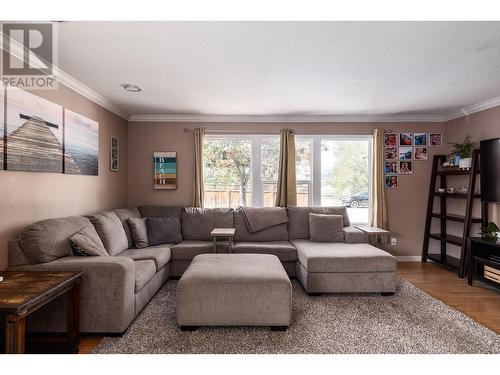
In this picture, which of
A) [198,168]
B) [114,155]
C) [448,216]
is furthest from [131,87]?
[448,216]

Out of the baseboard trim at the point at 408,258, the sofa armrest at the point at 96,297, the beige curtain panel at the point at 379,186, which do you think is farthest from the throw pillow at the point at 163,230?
the baseboard trim at the point at 408,258

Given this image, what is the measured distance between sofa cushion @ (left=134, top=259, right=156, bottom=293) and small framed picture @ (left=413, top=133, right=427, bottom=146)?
4.35 meters

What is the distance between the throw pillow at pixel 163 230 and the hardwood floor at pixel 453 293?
1617 mm

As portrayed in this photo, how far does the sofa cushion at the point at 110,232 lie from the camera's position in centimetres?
293

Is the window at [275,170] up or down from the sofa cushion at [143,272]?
up

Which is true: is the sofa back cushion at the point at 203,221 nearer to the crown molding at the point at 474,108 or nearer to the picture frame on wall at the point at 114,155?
the picture frame on wall at the point at 114,155

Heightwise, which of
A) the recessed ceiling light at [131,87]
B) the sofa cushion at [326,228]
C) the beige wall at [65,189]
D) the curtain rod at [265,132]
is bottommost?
the sofa cushion at [326,228]

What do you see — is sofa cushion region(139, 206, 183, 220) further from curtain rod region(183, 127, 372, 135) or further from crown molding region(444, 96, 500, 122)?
crown molding region(444, 96, 500, 122)

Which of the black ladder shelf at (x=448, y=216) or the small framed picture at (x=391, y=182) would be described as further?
the small framed picture at (x=391, y=182)

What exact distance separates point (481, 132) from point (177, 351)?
15.2ft

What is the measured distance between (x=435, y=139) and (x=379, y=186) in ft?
4.07

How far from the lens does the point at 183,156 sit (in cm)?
459

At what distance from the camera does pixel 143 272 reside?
8.64 ft

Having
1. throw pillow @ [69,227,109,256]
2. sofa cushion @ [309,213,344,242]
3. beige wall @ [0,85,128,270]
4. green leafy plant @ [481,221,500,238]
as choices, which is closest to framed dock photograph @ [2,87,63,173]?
beige wall @ [0,85,128,270]
